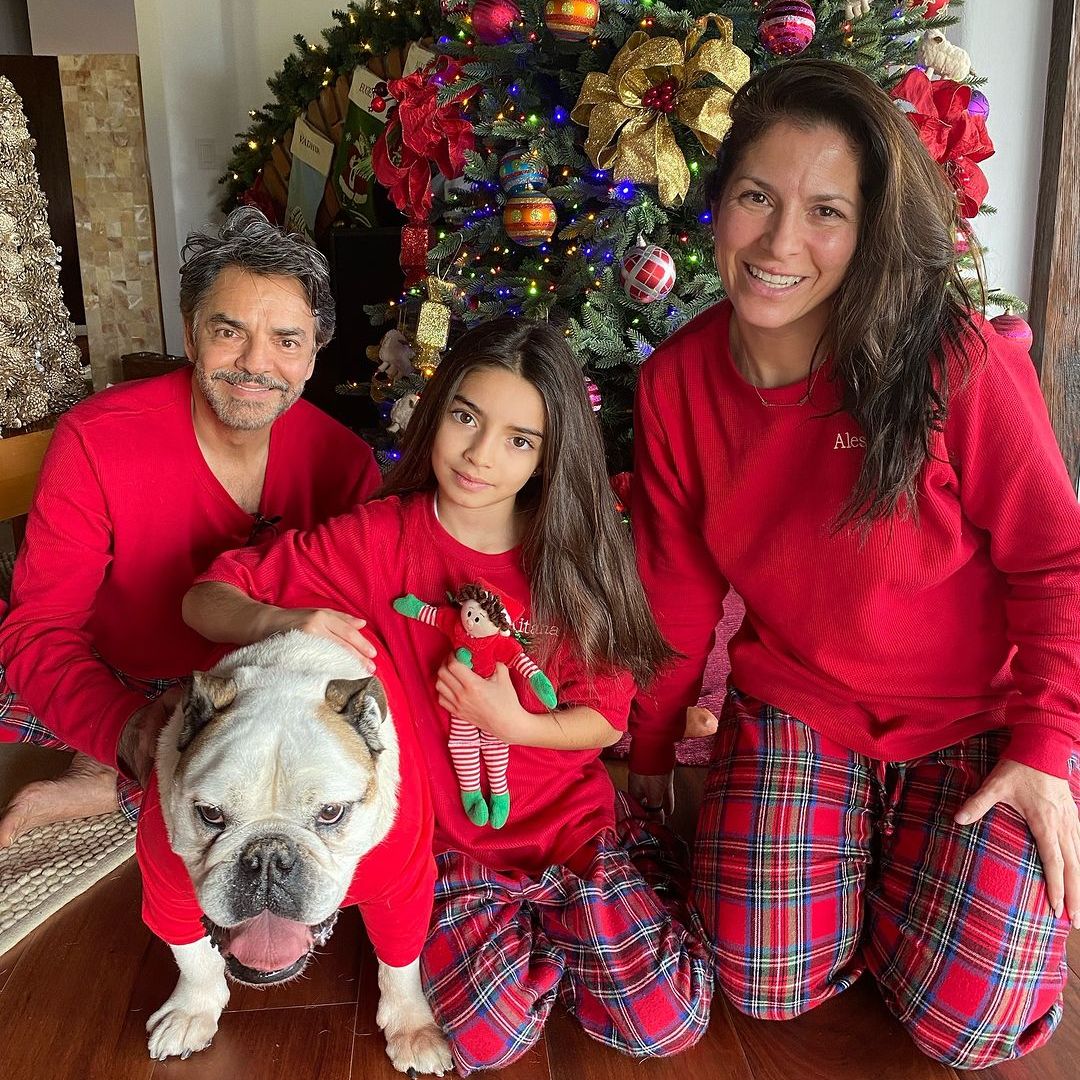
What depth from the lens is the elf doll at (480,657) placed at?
152cm

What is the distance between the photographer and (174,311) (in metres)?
6.06

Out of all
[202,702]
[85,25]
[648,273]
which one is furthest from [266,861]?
[85,25]

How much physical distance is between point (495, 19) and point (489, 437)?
138cm

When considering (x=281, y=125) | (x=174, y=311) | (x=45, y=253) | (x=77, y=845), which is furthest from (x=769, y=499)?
(x=174, y=311)

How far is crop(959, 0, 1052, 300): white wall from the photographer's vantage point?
338cm

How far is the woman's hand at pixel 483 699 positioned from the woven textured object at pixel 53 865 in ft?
2.97

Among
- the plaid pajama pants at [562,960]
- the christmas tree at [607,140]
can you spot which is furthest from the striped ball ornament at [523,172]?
the plaid pajama pants at [562,960]

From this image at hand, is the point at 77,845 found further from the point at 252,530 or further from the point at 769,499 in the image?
the point at 769,499

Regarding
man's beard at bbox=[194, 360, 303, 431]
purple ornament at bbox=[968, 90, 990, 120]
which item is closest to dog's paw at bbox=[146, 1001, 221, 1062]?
man's beard at bbox=[194, 360, 303, 431]

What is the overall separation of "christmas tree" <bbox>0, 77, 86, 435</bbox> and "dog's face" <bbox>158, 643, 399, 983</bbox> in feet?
7.78

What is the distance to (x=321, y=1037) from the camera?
1545 mm

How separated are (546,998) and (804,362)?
111cm

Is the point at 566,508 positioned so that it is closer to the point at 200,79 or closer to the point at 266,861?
the point at 266,861

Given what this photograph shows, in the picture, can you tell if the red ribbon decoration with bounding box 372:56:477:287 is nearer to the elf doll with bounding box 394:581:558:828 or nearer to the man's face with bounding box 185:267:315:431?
the man's face with bounding box 185:267:315:431
